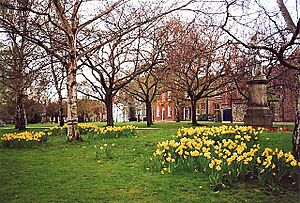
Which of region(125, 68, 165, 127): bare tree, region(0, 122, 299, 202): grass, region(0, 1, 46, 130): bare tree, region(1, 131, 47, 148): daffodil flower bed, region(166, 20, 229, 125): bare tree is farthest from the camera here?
region(125, 68, 165, 127): bare tree

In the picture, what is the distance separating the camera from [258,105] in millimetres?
9508

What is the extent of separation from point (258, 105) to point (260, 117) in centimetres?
41

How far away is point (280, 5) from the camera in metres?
4.18

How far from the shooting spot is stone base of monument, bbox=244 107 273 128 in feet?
30.3

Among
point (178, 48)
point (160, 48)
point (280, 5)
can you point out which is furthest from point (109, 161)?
point (160, 48)

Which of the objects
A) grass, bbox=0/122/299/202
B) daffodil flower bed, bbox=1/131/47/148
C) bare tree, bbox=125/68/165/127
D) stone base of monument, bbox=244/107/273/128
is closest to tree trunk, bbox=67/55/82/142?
daffodil flower bed, bbox=1/131/47/148

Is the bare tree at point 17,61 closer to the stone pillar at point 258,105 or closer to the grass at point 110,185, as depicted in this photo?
the grass at point 110,185

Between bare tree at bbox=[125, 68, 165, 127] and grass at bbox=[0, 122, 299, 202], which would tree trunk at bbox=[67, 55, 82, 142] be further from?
bare tree at bbox=[125, 68, 165, 127]

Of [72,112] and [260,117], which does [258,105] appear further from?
[72,112]

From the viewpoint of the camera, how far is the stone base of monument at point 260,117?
364 inches

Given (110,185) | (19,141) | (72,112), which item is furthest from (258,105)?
(110,185)

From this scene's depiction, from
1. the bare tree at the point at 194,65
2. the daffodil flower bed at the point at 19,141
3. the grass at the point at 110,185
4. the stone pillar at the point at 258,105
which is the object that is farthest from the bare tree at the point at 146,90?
the grass at the point at 110,185

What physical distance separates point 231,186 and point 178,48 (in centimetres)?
730

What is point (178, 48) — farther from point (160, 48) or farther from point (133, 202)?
point (133, 202)
